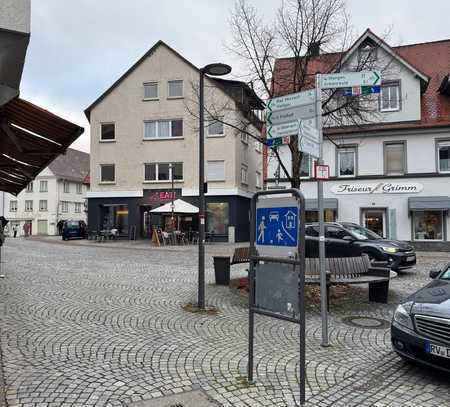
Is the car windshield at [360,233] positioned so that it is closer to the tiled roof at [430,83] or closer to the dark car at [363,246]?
the dark car at [363,246]

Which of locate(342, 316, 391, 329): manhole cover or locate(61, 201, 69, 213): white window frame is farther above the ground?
locate(61, 201, 69, 213): white window frame

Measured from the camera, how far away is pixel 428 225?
2272 centimetres

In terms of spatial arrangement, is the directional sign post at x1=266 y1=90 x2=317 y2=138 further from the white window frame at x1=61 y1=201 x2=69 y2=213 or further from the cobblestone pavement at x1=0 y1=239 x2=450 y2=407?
the white window frame at x1=61 y1=201 x2=69 y2=213

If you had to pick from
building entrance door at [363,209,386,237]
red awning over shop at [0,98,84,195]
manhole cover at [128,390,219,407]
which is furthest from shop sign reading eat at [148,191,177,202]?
manhole cover at [128,390,219,407]

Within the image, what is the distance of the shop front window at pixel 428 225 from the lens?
888 inches

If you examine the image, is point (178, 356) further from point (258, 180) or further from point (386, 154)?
point (258, 180)

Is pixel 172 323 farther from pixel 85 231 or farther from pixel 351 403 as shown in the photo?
pixel 85 231

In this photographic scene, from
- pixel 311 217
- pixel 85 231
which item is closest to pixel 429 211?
pixel 311 217

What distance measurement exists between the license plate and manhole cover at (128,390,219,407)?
2331 mm

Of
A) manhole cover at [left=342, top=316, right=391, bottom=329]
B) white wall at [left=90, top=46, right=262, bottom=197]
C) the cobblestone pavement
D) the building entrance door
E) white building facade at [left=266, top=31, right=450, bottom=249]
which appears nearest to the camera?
the cobblestone pavement

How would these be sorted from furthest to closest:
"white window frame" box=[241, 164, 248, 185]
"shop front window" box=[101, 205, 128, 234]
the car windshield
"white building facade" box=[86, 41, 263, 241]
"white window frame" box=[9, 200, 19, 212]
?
"white window frame" box=[9, 200, 19, 212]
"shop front window" box=[101, 205, 128, 234]
"white window frame" box=[241, 164, 248, 185]
"white building facade" box=[86, 41, 263, 241]
the car windshield

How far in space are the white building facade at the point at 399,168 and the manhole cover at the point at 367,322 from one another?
14.8 metres

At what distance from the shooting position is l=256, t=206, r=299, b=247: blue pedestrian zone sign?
4.15m

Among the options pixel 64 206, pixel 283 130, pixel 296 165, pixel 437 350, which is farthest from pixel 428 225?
pixel 64 206
